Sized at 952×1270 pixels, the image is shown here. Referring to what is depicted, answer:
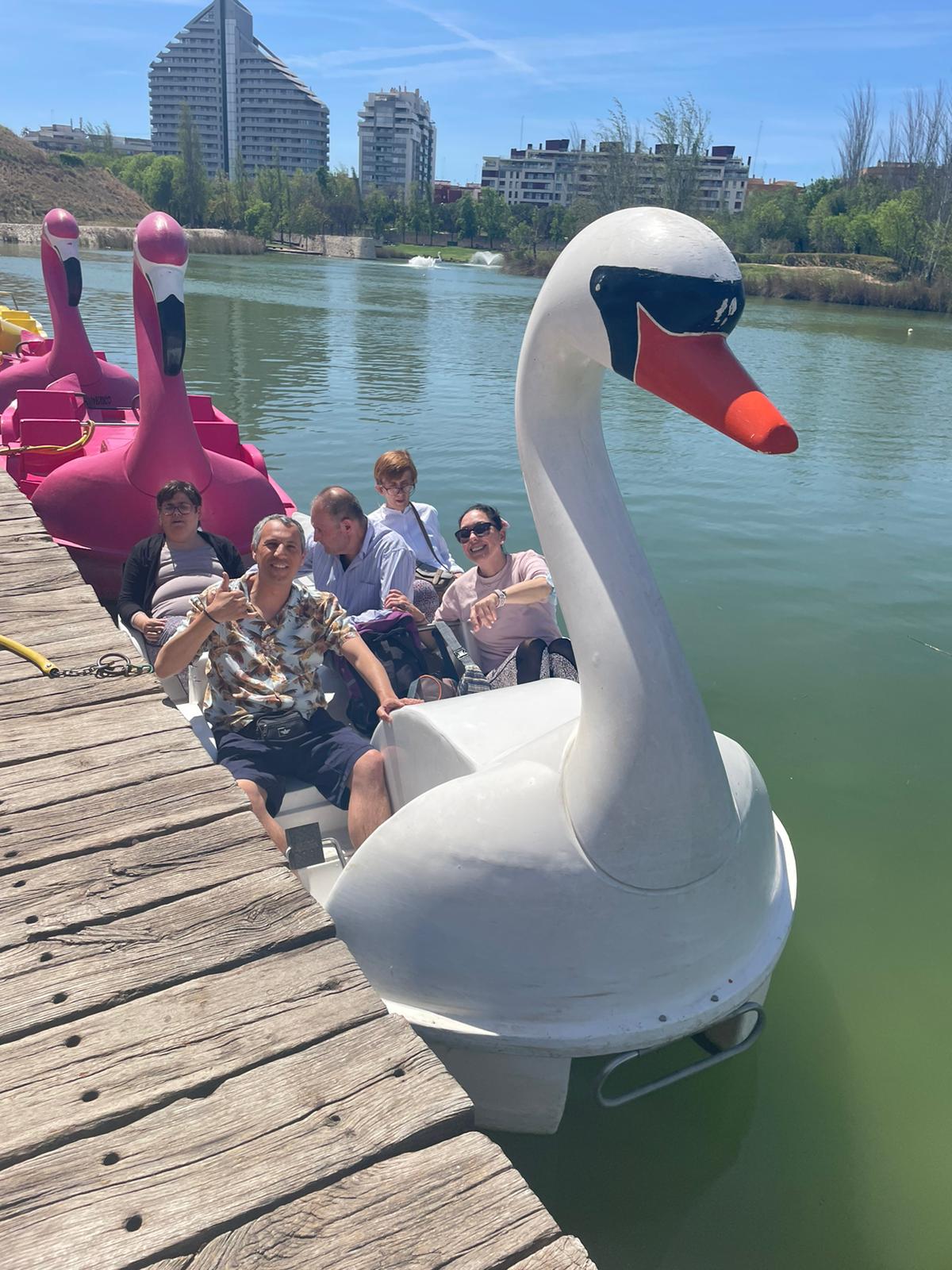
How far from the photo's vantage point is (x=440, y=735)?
2840 mm

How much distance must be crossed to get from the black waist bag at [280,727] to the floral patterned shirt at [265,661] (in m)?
0.03

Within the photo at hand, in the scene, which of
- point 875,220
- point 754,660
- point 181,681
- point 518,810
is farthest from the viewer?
point 875,220

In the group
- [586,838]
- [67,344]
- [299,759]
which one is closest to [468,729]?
[586,838]

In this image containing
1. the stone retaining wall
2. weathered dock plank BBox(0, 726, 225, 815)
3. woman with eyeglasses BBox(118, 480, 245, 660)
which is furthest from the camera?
the stone retaining wall

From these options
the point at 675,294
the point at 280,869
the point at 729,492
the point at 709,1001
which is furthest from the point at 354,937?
the point at 729,492

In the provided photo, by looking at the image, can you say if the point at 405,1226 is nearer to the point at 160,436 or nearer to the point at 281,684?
the point at 281,684

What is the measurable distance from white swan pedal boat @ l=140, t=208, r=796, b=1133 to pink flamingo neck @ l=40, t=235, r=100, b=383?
757 cm

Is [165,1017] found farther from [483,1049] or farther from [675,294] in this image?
[675,294]

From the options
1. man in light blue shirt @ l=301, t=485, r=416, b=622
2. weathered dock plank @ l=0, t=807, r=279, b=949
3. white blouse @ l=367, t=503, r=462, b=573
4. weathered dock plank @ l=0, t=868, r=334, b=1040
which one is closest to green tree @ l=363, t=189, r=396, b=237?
white blouse @ l=367, t=503, r=462, b=573

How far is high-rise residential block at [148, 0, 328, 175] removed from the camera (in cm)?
15462

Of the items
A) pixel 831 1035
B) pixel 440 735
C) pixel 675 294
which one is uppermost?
pixel 675 294

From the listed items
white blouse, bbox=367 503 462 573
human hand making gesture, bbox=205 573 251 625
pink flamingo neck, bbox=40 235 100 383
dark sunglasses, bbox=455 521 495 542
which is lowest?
white blouse, bbox=367 503 462 573

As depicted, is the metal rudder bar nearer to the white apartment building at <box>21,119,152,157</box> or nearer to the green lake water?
the green lake water

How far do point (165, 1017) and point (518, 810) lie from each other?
0.89 m
